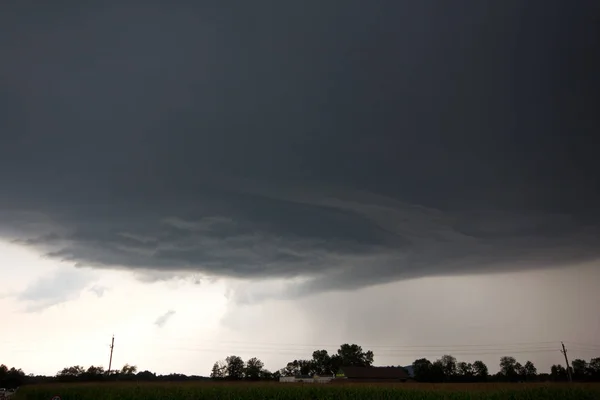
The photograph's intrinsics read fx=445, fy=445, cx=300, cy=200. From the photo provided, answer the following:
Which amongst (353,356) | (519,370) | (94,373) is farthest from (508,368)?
(94,373)

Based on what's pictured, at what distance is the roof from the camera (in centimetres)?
12925

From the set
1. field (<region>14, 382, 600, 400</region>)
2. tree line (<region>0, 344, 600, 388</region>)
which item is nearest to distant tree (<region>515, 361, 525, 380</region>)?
tree line (<region>0, 344, 600, 388</region>)

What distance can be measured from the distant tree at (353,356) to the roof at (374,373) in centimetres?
3226

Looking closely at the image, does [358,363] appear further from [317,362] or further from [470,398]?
[470,398]

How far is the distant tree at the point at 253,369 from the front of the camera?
516 ft

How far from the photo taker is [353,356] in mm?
173750

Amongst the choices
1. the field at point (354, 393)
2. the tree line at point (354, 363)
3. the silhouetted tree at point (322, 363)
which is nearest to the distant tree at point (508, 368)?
the tree line at point (354, 363)

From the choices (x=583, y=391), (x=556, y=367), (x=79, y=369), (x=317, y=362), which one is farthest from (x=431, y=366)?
(x=79, y=369)

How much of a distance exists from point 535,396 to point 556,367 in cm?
10980

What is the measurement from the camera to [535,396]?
4241 centimetres

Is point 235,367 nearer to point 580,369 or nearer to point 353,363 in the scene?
point 353,363

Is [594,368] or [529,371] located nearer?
[594,368]

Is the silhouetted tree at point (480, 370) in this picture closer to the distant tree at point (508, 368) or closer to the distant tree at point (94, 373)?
the distant tree at point (508, 368)

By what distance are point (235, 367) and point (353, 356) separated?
45655 mm
